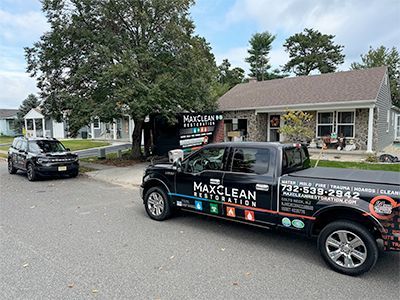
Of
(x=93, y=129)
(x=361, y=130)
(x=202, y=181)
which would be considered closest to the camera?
(x=202, y=181)

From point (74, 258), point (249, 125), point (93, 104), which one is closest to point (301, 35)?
point (249, 125)

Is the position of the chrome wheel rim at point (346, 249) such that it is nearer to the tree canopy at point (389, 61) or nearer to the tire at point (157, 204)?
the tire at point (157, 204)

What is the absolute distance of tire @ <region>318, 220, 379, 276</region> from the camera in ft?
11.7

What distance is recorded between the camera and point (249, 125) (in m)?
18.7

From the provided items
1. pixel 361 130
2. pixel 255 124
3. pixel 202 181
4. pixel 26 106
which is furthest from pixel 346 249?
pixel 26 106

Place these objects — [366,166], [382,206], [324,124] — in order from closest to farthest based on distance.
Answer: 1. [382,206]
2. [366,166]
3. [324,124]

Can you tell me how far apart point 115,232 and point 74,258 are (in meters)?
1.13

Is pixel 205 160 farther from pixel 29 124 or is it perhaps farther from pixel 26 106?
pixel 26 106

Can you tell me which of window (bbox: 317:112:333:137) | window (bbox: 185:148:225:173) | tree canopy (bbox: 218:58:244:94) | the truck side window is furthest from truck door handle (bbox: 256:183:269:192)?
tree canopy (bbox: 218:58:244:94)

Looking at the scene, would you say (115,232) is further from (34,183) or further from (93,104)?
(93,104)

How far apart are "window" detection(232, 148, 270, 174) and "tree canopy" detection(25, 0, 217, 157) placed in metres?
6.82

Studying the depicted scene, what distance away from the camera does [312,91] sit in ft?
56.6

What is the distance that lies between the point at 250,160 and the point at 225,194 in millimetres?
746

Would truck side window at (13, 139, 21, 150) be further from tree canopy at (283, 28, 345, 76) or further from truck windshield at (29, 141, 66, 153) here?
tree canopy at (283, 28, 345, 76)
